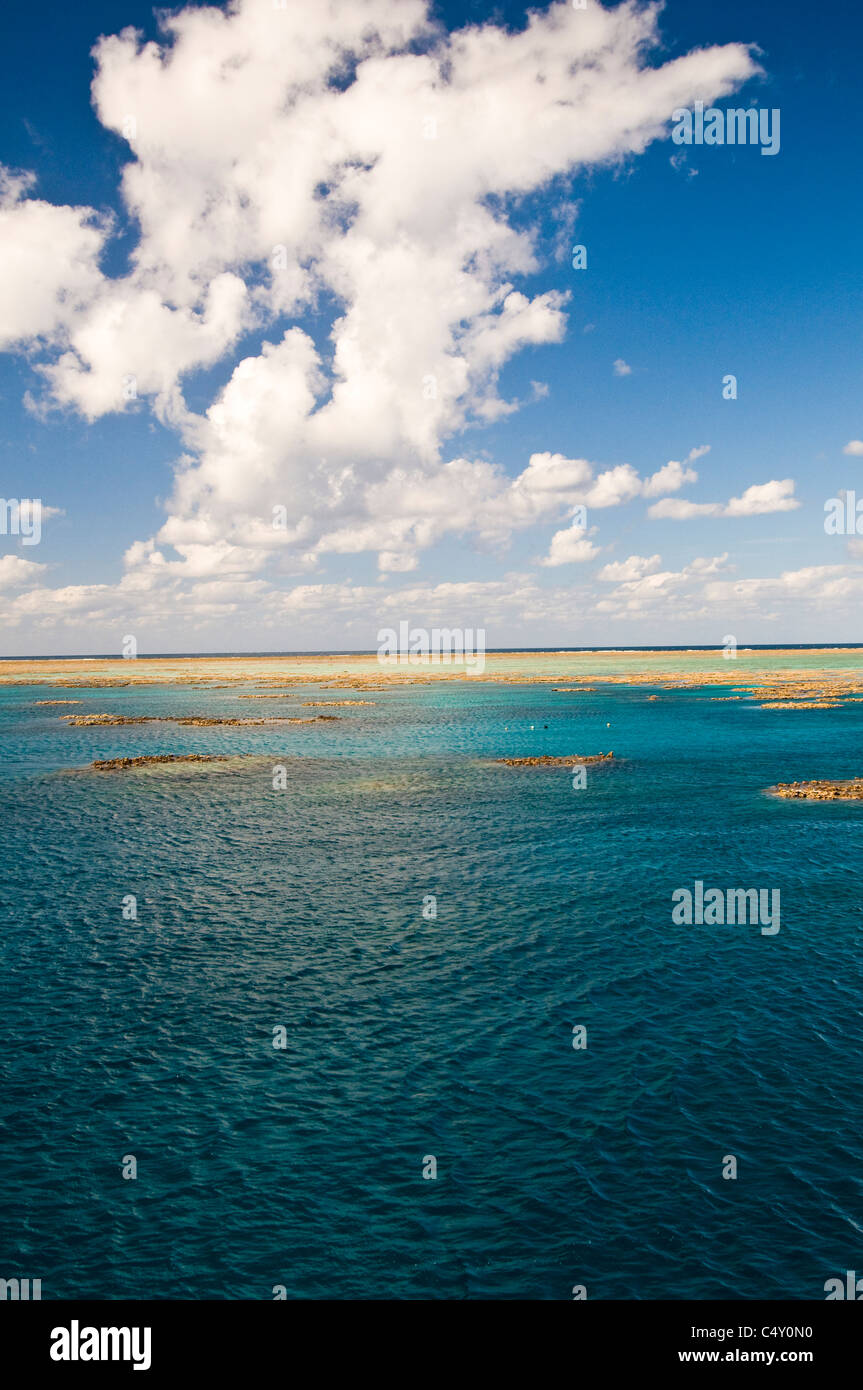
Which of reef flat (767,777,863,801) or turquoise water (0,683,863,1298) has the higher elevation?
reef flat (767,777,863,801)

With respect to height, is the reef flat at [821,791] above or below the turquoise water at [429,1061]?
above

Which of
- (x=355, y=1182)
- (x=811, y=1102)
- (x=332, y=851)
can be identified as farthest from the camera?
→ (x=332, y=851)

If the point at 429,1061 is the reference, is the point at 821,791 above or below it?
above

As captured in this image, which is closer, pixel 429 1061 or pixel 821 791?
pixel 429 1061

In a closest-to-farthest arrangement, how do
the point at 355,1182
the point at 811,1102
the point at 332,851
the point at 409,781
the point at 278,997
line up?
the point at 355,1182 → the point at 811,1102 → the point at 278,997 → the point at 332,851 → the point at 409,781

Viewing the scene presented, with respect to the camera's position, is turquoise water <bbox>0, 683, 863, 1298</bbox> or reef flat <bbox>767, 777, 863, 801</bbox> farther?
reef flat <bbox>767, 777, 863, 801</bbox>

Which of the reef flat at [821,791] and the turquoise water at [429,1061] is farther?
the reef flat at [821,791]
